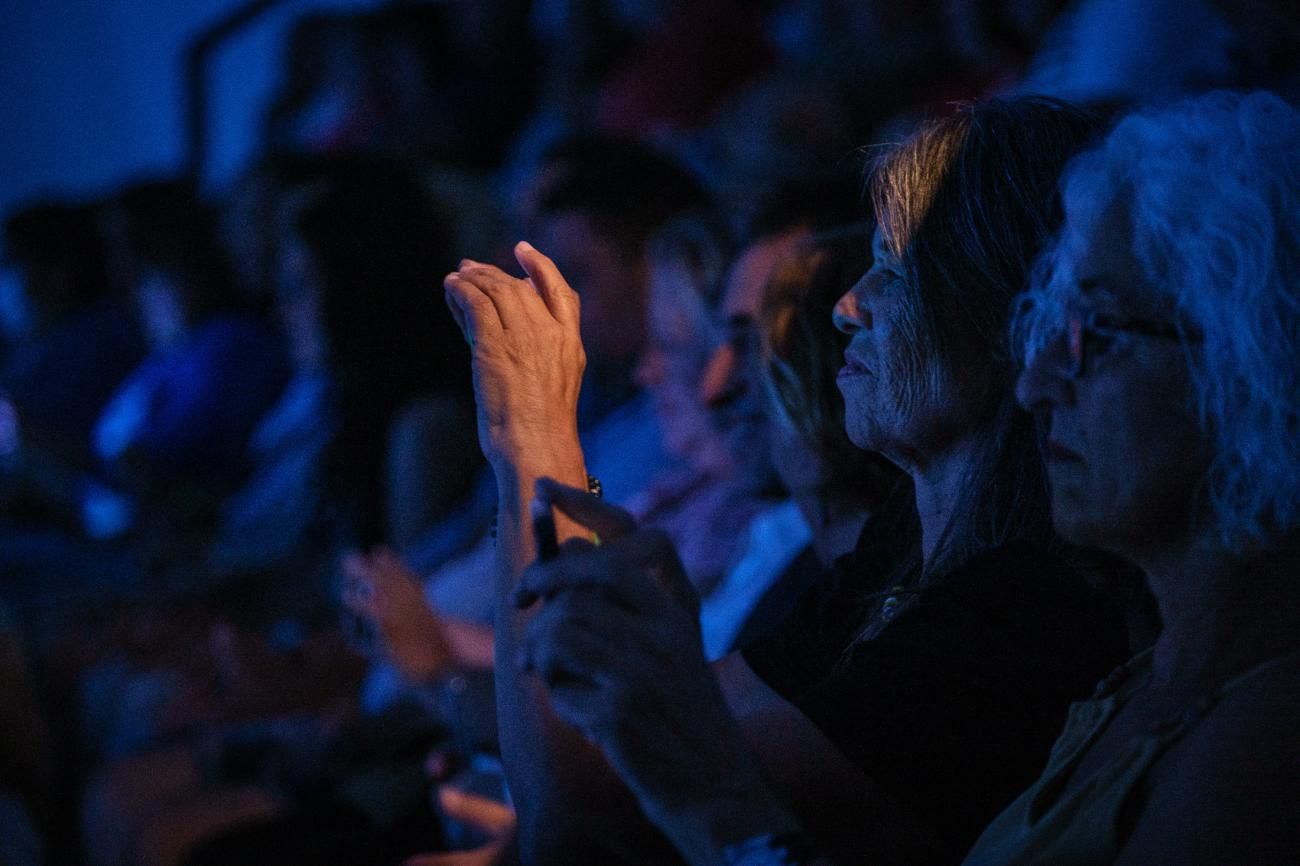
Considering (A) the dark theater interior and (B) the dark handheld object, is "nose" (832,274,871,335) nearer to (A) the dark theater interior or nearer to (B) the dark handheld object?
(A) the dark theater interior

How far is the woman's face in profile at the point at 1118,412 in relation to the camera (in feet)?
2.70

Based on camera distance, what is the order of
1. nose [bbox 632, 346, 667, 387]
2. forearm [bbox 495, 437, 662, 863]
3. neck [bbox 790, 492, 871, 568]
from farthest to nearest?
1. nose [bbox 632, 346, 667, 387]
2. neck [bbox 790, 492, 871, 568]
3. forearm [bbox 495, 437, 662, 863]

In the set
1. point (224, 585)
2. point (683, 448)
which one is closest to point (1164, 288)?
point (683, 448)

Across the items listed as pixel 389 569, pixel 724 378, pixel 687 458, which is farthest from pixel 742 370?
pixel 389 569

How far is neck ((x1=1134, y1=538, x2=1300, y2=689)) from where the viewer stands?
31.9 inches

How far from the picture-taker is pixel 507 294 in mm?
1112

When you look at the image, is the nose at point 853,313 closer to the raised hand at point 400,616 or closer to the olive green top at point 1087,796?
the olive green top at point 1087,796

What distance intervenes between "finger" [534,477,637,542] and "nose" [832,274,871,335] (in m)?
0.39

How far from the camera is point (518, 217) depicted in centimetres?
316

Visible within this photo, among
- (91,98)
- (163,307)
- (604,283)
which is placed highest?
(91,98)

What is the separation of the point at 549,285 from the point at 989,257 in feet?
1.17

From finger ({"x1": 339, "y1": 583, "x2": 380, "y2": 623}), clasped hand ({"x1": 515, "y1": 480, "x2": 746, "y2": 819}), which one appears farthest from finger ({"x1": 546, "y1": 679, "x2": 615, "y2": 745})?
finger ({"x1": 339, "y1": 583, "x2": 380, "y2": 623})

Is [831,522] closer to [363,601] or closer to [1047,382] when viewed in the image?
[1047,382]

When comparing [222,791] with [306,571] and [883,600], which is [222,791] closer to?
[306,571]
